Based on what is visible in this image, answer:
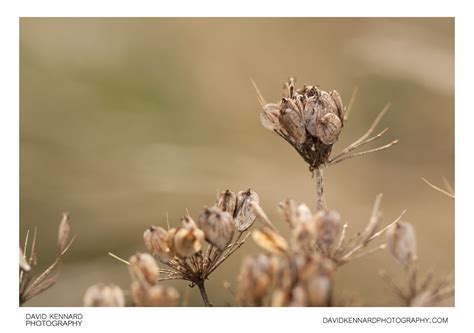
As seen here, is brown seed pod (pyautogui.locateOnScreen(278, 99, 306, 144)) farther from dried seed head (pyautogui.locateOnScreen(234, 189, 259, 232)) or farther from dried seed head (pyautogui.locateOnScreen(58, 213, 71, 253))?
dried seed head (pyautogui.locateOnScreen(58, 213, 71, 253))

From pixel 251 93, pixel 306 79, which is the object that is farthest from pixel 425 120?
pixel 251 93

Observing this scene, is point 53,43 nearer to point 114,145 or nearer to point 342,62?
point 114,145

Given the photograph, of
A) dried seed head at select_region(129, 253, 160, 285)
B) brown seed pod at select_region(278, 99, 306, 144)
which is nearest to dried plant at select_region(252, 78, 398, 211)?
brown seed pod at select_region(278, 99, 306, 144)

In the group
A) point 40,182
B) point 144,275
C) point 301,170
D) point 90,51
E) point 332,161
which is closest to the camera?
point 144,275

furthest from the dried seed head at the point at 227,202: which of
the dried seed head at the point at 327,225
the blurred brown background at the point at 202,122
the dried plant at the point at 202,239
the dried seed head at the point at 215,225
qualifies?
the blurred brown background at the point at 202,122

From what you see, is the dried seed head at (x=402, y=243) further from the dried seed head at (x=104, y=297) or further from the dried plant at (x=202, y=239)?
the dried seed head at (x=104, y=297)
